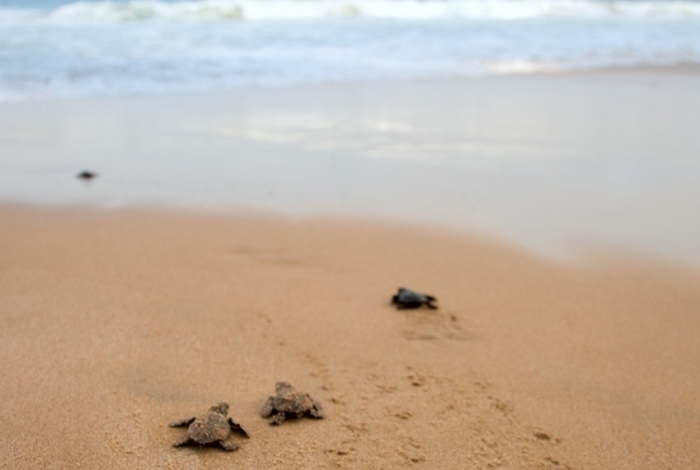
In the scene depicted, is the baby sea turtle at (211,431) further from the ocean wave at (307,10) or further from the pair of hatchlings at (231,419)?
the ocean wave at (307,10)

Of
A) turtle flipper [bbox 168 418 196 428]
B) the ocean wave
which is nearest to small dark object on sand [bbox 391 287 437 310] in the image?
turtle flipper [bbox 168 418 196 428]

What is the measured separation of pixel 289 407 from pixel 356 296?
1.07 meters

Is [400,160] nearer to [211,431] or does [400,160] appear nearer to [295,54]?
[211,431]

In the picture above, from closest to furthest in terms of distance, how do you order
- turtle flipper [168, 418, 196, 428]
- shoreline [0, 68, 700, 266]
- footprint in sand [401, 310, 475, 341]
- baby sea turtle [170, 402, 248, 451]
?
baby sea turtle [170, 402, 248, 451], turtle flipper [168, 418, 196, 428], footprint in sand [401, 310, 475, 341], shoreline [0, 68, 700, 266]

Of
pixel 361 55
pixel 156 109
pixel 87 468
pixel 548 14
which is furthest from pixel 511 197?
pixel 548 14

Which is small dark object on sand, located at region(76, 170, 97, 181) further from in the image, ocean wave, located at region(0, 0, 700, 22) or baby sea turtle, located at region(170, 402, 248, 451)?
ocean wave, located at region(0, 0, 700, 22)

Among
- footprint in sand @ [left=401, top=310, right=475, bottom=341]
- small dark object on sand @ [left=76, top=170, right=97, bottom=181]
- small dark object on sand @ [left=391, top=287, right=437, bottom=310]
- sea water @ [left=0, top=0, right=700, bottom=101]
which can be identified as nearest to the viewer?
footprint in sand @ [left=401, top=310, right=475, bottom=341]

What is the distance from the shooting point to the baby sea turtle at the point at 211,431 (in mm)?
2027

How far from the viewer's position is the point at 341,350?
270 centimetres

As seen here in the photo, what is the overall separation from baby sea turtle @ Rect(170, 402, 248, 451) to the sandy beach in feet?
0.11

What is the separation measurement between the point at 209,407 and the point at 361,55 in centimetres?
1141

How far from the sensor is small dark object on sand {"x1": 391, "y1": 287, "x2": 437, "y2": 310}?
3.01 metres

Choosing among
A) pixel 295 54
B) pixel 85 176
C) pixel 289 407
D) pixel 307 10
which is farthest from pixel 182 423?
pixel 307 10

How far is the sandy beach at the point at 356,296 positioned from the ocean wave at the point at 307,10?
22.2 m
